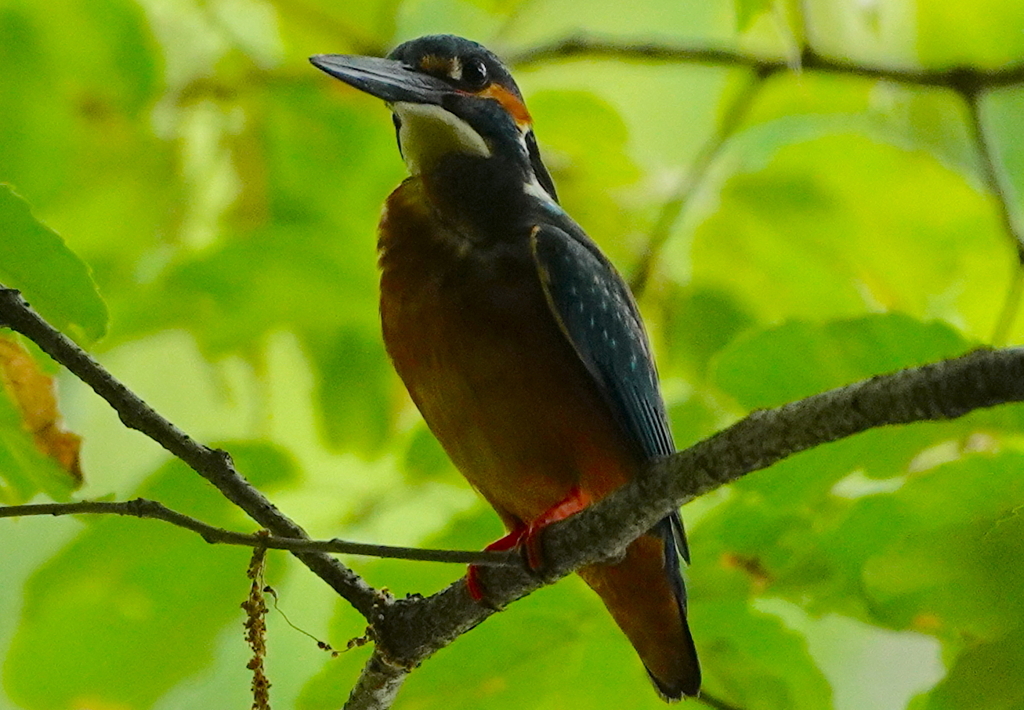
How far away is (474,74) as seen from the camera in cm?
225

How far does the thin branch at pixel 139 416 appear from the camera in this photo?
4.58 feet

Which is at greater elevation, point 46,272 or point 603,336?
point 603,336

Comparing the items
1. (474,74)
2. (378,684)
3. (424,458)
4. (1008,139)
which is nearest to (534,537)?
(378,684)

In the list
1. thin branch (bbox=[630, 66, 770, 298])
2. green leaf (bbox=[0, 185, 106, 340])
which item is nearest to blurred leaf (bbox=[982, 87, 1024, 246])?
thin branch (bbox=[630, 66, 770, 298])

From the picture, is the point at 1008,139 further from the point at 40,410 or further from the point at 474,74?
the point at 40,410

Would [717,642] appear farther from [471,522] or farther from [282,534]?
[282,534]

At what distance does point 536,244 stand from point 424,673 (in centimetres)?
67

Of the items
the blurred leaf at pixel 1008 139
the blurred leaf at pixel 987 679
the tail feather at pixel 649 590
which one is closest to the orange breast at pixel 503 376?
the tail feather at pixel 649 590

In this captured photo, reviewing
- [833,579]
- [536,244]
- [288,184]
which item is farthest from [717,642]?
[288,184]

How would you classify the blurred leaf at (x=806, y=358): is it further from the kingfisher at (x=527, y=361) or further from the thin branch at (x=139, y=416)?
the thin branch at (x=139, y=416)

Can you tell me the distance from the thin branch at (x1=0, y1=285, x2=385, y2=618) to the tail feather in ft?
2.07

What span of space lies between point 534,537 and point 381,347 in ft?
3.30

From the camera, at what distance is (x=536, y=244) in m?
1.95

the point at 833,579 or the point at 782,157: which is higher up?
the point at 782,157
